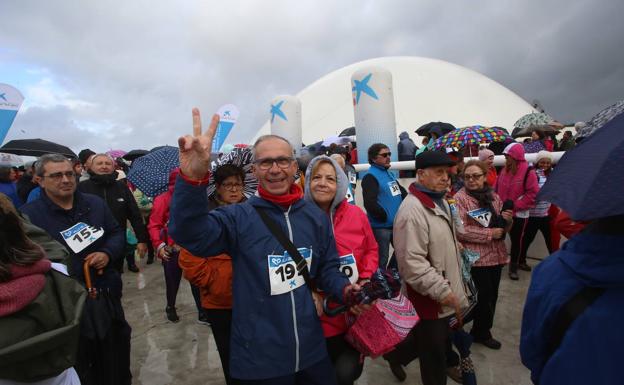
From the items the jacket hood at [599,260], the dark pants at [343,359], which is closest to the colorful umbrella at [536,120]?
the dark pants at [343,359]

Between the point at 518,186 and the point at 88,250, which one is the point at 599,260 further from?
the point at 518,186

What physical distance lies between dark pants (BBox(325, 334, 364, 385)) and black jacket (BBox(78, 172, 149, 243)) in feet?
11.0

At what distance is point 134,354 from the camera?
3564mm

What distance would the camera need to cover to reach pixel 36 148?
6.91 metres

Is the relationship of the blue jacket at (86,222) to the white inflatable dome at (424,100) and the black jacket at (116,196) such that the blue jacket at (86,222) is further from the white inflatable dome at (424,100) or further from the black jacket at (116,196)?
the white inflatable dome at (424,100)

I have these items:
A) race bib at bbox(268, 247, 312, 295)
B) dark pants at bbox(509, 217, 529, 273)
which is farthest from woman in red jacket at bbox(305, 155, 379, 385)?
dark pants at bbox(509, 217, 529, 273)

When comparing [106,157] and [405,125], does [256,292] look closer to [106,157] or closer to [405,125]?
[106,157]

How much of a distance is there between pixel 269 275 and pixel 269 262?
6 centimetres

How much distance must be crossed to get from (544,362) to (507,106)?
36.1m

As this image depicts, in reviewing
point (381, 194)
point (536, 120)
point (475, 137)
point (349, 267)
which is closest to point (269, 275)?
point (349, 267)

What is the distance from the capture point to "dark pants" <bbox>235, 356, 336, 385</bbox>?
64.1 inches

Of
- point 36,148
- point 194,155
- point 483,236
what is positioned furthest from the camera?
point 36,148

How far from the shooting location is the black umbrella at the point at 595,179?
0.78 m

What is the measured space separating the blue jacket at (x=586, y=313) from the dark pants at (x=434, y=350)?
1.34 meters
